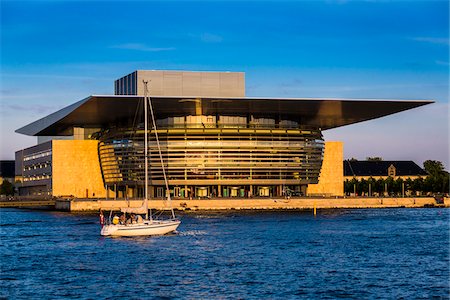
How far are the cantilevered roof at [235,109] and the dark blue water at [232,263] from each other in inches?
1062

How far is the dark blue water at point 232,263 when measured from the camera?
2691cm

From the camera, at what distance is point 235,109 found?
8625 centimetres

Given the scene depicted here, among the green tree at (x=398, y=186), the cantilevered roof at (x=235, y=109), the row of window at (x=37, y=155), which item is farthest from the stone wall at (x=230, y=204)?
the green tree at (x=398, y=186)

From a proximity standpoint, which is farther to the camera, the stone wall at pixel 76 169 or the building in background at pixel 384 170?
the building in background at pixel 384 170

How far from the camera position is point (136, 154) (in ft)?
293

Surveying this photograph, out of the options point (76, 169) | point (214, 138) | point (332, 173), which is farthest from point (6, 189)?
point (214, 138)

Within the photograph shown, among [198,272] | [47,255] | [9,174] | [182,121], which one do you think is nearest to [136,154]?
[182,121]

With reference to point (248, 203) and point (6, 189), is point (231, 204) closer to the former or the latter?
point (248, 203)

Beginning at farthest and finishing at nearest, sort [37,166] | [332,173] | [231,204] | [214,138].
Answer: [37,166]
[332,173]
[214,138]
[231,204]

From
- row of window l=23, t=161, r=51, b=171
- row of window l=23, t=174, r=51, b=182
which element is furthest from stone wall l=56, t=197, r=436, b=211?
row of window l=23, t=174, r=51, b=182

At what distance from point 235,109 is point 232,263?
175ft

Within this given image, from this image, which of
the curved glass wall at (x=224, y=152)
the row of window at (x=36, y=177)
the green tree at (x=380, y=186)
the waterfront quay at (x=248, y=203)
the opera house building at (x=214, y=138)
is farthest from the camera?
the green tree at (x=380, y=186)

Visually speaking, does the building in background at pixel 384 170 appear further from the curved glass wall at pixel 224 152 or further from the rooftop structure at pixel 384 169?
the curved glass wall at pixel 224 152

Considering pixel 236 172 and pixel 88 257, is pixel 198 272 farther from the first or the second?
pixel 236 172
